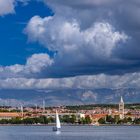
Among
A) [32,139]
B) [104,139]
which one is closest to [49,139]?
[32,139]

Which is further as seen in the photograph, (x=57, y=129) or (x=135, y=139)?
(x=57, y=129)

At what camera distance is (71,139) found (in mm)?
102875

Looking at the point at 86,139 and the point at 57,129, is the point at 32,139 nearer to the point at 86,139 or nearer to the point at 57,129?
the point at 86,139

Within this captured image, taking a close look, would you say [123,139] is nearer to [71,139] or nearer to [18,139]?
[71,139]

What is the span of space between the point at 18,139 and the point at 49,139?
518 cm

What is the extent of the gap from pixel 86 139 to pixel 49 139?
6.11 m

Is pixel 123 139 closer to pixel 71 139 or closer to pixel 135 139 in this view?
pixel 135 139

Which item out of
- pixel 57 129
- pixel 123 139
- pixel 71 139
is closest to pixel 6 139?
pixel 71 139

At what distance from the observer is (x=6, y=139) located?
10138 centimetres

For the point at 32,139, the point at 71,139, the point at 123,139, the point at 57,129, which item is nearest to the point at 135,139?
the point at 123,139

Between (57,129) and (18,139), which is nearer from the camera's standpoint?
(18,139)

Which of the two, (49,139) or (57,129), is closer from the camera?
(49,139)

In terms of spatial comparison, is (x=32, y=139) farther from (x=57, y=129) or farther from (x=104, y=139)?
(x=57, y=129)

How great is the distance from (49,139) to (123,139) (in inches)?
477
